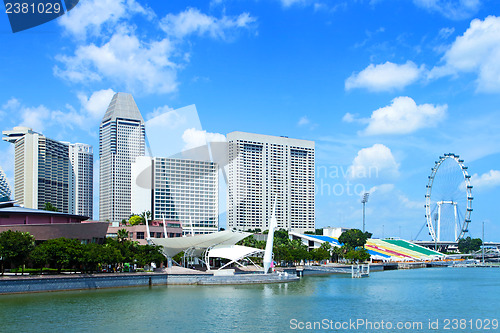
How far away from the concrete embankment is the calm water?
5.38ft

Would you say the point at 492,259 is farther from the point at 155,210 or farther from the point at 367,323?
the point at 367,323

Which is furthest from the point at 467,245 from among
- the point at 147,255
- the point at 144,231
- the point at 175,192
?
the point at 147,255

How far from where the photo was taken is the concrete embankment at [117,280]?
5431 cm

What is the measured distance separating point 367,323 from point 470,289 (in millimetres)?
34716

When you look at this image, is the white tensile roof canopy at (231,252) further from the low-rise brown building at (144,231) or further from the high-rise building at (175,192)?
the high-rise building at (175,192)

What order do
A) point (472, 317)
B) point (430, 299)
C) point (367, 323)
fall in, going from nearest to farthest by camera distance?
point (367, 323) → point (472, 317) → point (430, 299)

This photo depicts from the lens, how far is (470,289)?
69.2m

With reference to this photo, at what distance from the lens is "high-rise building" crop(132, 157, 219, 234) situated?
182 meters

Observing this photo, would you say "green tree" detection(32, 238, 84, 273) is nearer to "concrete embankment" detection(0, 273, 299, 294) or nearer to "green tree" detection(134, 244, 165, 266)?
"concrete embankment" detection(0, 273, 299, 294)

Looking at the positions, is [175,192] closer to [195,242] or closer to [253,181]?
[253,181]

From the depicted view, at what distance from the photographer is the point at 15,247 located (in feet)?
193

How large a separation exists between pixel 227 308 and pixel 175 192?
142 m

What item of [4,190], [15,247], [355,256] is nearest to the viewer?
[15,247]

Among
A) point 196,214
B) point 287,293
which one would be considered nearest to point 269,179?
point 196,214
